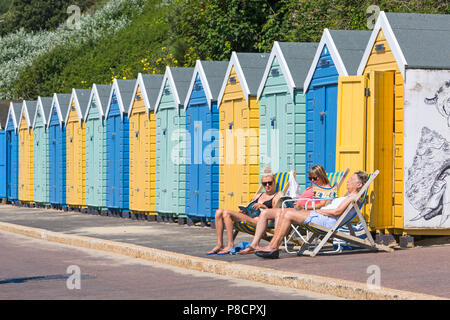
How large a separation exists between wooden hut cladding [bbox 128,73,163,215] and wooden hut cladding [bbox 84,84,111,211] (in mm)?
1879

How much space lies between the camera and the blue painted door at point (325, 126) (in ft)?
49.6

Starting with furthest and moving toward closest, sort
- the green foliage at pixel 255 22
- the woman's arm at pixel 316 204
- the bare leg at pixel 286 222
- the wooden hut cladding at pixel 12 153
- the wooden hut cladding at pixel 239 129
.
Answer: the wooden hut cladding at pixel 12 153
the green foliage at pixel 255 22
the wooden hut cladding at pixel 239 129
the woman's arm at pixel 316 204
the bare leg at pixel 286 222

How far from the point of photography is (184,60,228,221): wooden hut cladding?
765 inches

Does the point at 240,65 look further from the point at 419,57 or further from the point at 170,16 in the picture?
the point at 170,16

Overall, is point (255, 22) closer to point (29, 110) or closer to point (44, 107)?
point (29, 110)

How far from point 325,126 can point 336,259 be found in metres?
3.68

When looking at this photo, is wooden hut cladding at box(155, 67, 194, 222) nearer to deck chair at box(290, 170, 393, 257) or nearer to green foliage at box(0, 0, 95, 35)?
deck chair at box(290, 170, 393, 257)

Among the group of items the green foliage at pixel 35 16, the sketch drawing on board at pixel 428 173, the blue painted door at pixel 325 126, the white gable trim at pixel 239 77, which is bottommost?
the sketch drawing on board at pixel 428 173

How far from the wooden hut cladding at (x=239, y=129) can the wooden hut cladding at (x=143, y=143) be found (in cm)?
353

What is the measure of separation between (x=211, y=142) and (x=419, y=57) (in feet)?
21.8

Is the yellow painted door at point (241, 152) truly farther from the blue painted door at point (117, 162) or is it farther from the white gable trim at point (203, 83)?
the blue painted door at point (117, 162)

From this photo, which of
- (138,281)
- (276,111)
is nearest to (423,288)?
(138,281)

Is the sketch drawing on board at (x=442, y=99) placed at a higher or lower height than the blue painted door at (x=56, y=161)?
higher

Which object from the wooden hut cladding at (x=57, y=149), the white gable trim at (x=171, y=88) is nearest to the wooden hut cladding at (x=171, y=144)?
the white gable trim at (x=171, y=88)
